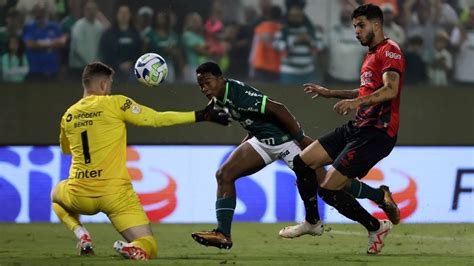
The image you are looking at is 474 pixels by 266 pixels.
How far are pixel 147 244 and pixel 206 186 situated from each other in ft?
18.2

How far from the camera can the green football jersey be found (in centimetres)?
1077

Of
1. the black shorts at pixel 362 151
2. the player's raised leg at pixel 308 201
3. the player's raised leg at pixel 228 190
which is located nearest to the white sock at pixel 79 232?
the player's raised leg at pixel 228 190

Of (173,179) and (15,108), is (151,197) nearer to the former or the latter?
(173,179)

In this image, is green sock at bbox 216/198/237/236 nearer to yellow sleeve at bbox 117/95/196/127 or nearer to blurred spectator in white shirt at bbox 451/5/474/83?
yellow sleeve at bbox 117/95/196/127

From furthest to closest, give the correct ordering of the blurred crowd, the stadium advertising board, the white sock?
the blurred crowd
the stadium advertising board
the white sock

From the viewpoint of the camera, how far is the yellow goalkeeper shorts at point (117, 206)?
9.78m

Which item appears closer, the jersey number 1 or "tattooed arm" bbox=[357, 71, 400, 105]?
"tattooed arm" bbox=[357, 71, 400, 105]

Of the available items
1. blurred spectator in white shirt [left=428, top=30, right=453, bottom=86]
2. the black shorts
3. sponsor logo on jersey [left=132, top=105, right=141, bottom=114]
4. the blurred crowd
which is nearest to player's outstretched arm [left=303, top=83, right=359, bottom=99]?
the black shorts

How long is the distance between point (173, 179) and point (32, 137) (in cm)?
192

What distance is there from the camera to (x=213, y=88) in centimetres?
1076

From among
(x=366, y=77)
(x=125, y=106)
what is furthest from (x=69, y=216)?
(x=366, y=77)

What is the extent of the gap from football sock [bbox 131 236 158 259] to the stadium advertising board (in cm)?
534

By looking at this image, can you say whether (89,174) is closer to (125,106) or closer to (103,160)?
(103,160)

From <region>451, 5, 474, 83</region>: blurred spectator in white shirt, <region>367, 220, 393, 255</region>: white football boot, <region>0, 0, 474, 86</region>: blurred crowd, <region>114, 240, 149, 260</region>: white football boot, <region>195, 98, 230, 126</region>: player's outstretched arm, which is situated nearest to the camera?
<region>195, 98, 230, 126</region>: player's outstretched arm
